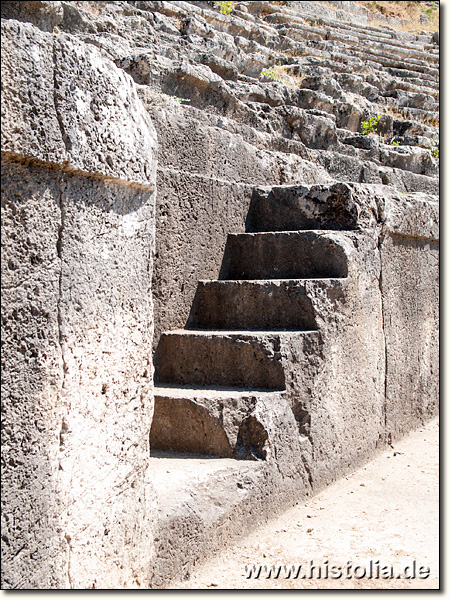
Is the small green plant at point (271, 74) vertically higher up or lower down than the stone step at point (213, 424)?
higher up

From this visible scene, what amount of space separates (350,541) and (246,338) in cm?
101

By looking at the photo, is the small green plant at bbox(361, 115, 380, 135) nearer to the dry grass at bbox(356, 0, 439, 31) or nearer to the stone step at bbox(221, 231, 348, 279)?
the stone step at bbox(221, 231, 348, 279)

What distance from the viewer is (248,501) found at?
2785 millimetres

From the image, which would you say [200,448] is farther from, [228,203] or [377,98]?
[377,98]

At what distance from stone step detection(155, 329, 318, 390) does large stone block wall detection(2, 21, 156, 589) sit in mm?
938

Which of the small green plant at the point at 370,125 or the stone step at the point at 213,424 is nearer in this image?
the stone step at the point at 213,424

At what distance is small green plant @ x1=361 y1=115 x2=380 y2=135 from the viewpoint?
376 inches

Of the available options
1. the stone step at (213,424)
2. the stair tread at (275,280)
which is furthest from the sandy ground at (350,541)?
the stair tread at (275,280)

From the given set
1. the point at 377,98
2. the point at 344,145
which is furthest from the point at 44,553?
the point at 377,98

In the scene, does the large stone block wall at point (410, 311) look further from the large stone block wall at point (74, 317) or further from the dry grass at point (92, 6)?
the dry grass at point (92, 6)

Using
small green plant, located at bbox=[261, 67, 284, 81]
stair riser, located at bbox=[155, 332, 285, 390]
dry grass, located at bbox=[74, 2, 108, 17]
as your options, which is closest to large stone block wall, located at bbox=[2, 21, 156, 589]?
stair riser, located at bbox=[155, 332, 285, 390]

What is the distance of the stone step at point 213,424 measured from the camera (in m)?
2.92

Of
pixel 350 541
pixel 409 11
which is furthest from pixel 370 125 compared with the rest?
pixel 409 11

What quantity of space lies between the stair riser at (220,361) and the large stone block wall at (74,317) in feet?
3.07
